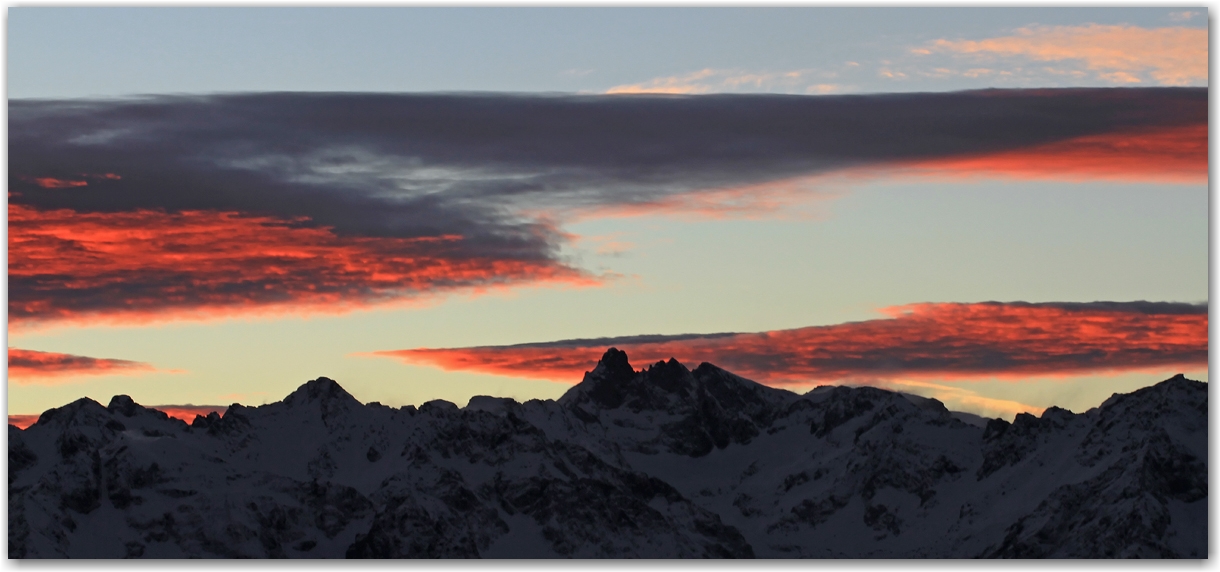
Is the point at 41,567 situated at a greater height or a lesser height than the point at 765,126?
lesser

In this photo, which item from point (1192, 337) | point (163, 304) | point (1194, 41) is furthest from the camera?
point (163, 304)

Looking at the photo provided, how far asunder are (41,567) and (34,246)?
2851cm

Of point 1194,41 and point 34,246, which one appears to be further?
point 34,246

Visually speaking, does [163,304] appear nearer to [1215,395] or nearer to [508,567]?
[508,567]

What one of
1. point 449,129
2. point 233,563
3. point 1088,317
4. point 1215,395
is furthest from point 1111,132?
point 233,563

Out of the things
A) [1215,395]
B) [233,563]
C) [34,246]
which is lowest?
[233,563]

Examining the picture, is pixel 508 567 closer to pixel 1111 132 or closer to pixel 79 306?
pixel 79 306

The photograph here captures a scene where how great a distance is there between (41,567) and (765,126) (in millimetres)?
67011

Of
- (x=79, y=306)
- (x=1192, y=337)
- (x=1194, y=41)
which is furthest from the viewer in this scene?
(x=79, y=306)

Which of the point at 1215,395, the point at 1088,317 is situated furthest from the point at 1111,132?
the point at 1215,395

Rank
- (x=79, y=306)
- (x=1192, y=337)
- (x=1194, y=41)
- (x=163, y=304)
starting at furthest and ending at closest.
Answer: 1. (x=163, y=304)
2. (x=79, y=306)
3. (x=1192, y=337)
4. (x=1194, y=41)

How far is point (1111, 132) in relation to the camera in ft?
421

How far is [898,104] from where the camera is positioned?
124 m

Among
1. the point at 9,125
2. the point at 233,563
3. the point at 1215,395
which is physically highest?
the point at 9,125
